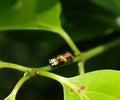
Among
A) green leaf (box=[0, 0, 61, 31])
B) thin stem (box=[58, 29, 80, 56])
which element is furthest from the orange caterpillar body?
green leaf (box=[0, 0, 61, 31])

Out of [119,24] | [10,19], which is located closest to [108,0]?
[119,24]

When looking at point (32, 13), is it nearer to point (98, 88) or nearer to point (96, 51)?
point (96, 51)

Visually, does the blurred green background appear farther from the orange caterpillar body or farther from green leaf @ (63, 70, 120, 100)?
green leaf @ (63, 70, 120, 100)

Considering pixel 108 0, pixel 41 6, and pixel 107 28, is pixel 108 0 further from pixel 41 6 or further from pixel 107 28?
pixel 41 6

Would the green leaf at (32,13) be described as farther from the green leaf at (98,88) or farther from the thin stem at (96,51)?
the green leaf at (98,88)

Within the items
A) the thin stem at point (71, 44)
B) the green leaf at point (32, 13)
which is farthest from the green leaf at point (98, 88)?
the green leaf at point (32, 13)

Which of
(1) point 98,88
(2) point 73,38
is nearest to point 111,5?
(2) point 73,38
